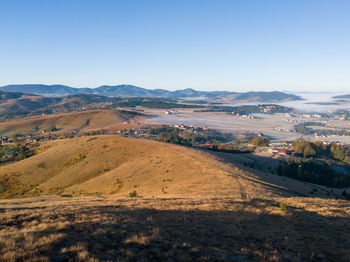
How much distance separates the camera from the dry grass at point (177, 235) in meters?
10.2

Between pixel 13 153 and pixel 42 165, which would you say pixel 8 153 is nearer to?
pixel 13 153

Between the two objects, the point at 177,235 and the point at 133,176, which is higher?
the point at 177,235

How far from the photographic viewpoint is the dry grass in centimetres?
1019

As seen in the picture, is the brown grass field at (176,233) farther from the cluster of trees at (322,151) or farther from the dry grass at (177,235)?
the cluster of trees at (322,151)

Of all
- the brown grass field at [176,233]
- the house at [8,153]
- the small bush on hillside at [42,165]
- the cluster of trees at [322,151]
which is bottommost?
the cluster of trees at [322,151]

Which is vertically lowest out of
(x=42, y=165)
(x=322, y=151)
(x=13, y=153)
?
(x=322, y=151)

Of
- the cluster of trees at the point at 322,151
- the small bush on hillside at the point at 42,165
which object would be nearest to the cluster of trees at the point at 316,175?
the cluster of trees at the point at 322,151

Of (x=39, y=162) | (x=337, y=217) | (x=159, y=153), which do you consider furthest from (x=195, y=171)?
(x=39, y=162)

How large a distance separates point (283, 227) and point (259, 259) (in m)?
7.25

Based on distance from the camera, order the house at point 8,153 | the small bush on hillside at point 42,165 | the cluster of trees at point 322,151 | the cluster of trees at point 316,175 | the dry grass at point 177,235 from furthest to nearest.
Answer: the cluster of trees at point 322,151
the house at point 8,153
the cluster of trees at point 316,175
the small bush on hillside at point 42,165
the dry grass at point 177,235

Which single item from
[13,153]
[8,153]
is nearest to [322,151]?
[13,153]

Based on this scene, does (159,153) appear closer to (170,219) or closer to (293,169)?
(170,219)

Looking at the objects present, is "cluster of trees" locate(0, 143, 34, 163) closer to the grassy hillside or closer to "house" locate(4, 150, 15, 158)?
"house" locate(4, 150, 15, 158)

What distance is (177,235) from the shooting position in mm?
13367
